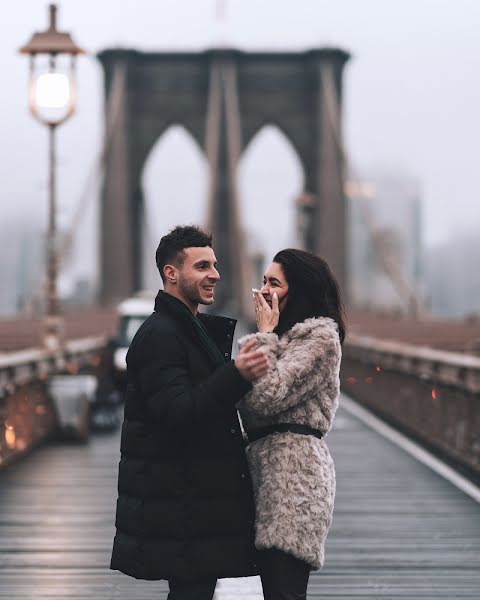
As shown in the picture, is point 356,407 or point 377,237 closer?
point 356,407

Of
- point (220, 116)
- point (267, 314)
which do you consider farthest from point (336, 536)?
point (220, 116)

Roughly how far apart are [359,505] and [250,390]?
512cm

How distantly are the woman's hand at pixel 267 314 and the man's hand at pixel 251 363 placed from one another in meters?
0.20

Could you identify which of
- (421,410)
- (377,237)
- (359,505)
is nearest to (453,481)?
(359,505)

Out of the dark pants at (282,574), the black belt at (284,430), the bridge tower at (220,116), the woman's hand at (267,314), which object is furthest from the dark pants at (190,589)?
the bridge tower at (220,116)

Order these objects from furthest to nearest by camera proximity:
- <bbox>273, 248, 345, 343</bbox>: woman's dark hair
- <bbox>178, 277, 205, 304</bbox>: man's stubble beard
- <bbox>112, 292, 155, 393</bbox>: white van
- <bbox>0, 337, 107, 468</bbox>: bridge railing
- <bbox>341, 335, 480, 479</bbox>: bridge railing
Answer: <bbox>112, 292, 155, 393</bbox>: white van, <bbox>0, 337, 107, 468</bbox>: bridge railing, <bbox>341, 335, 480, 479</bbox>: bridge railing, <bbox>273, 248, 345, 343</bbox>: woman's dark hair, <bbox>178, 277, 205, 304</bbox>: man's stubble beard

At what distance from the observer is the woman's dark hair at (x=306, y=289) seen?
12.1ft

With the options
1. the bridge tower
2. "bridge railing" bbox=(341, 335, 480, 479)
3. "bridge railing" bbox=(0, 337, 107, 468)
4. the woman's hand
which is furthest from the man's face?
the bridge tower

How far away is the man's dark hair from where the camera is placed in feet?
11.7

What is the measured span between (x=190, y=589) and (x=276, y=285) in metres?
0.92

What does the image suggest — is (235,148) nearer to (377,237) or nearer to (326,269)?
(377,237)

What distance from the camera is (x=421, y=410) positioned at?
41.2 feet

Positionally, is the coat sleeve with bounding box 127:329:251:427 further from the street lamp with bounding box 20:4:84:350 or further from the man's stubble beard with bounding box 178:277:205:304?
the street lamp with bounding box 20:4:84:350

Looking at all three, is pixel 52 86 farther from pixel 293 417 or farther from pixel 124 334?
pixel 293 417
